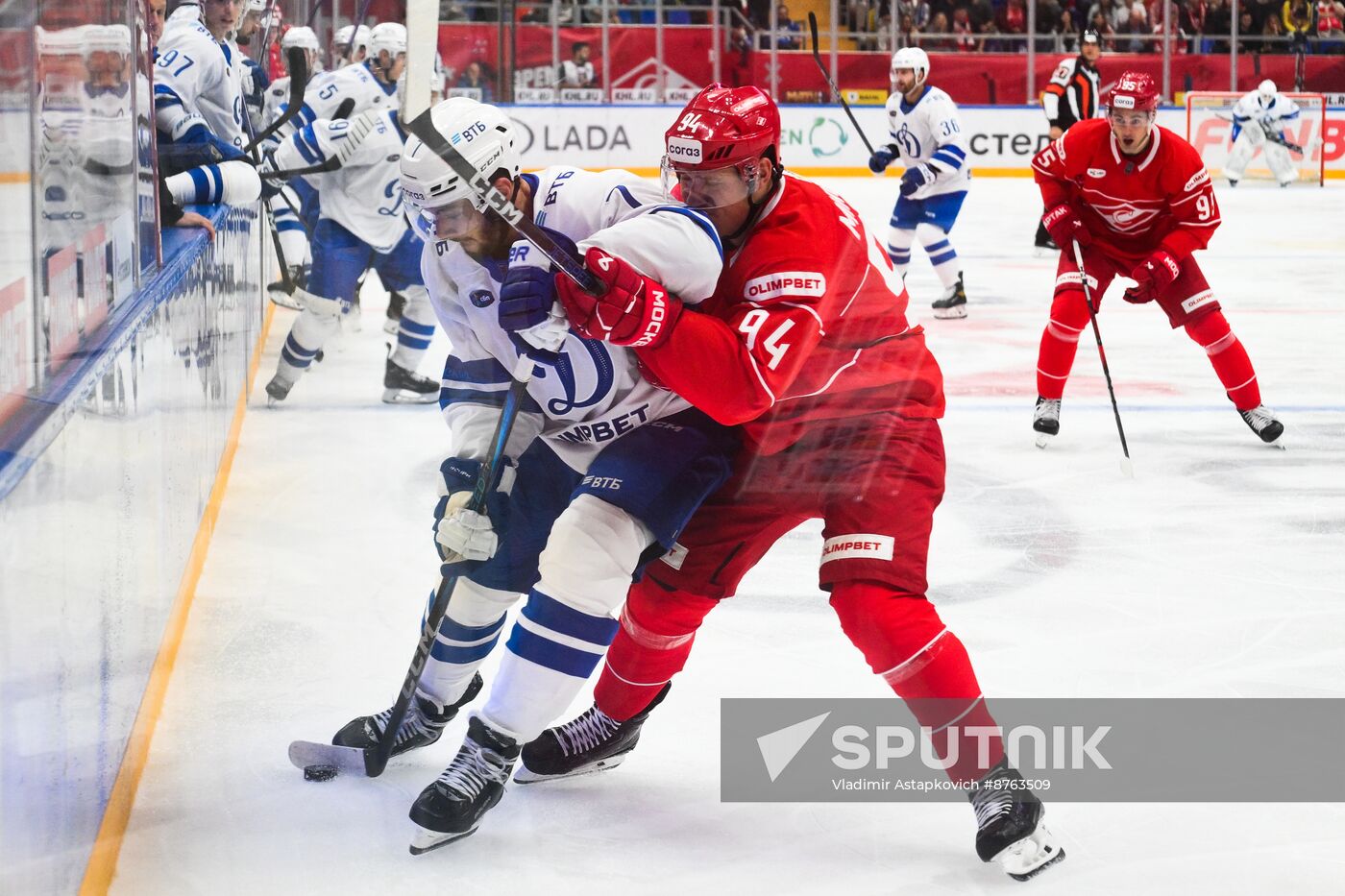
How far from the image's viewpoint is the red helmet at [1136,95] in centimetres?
421

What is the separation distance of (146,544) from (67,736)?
0.77 meters

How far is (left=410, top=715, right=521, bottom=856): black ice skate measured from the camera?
202 cm

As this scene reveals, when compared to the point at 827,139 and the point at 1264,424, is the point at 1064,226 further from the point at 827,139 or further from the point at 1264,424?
the point at 827,139

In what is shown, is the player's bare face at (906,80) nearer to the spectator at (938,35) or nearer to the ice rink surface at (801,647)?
the ice rink surface at (801,647)

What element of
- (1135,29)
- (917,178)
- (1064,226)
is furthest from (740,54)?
(1064,226)

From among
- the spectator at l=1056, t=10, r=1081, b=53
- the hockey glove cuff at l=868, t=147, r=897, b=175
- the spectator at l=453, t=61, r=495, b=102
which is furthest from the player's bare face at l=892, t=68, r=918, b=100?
the spectator at l=1056, t=10, r=1081, b=53

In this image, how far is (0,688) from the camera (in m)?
1.41

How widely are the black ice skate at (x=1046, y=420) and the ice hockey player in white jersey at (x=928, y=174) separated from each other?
2252 mm

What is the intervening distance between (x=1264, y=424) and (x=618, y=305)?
3220mm

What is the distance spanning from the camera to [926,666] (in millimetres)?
1969

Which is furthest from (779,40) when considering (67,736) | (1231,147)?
(67,736)

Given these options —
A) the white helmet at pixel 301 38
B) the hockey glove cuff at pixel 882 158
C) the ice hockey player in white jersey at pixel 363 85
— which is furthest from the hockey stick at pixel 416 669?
the hockey glove cuff at pixel 882 158

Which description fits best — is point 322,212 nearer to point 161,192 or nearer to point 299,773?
point 161,192

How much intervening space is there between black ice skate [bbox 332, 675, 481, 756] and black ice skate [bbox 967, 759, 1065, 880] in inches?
31.9
